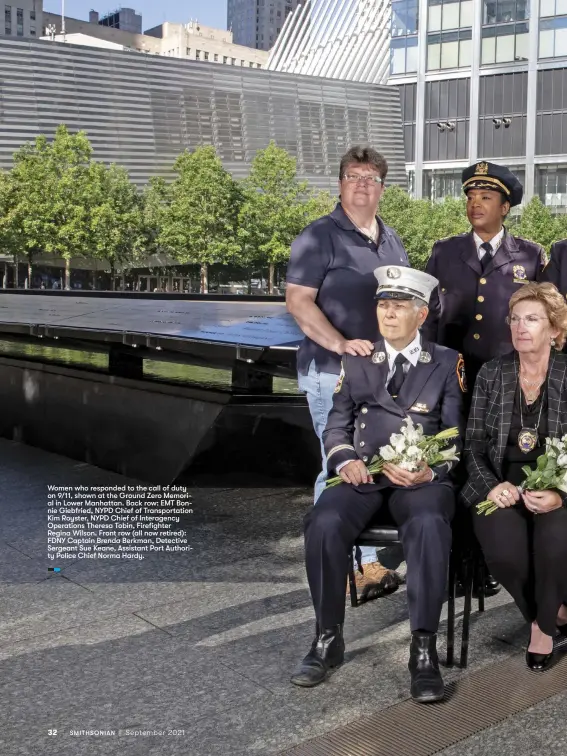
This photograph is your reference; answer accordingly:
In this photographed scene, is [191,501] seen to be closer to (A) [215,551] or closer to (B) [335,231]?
(A) [215,551]

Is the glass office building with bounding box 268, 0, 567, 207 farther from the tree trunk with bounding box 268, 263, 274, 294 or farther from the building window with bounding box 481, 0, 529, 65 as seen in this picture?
the tree trunk with bounding box 268, 263, 274, 294

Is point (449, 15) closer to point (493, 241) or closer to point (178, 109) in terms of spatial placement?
point (178, 109)

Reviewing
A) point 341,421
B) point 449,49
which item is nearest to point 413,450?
point 341,421

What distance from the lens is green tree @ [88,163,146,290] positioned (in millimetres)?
51531

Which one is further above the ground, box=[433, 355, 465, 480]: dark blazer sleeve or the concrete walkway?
box=[433, 355, 465, 480]: dark blazer sleeve

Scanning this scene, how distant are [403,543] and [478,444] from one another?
578mm

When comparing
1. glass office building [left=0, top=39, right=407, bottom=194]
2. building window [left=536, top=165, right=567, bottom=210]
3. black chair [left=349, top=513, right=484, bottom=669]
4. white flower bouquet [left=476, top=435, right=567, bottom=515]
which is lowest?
black chair [left=349, top=513, right=484, bottom=669]

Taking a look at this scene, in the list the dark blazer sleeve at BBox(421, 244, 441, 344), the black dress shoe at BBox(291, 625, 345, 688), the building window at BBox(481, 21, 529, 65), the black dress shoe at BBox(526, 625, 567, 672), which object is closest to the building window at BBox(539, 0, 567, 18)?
the building window at BBox(481, 21, 529, 65)

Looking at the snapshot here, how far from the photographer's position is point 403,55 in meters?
81.4

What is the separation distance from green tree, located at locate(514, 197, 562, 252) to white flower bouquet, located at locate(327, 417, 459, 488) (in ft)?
211

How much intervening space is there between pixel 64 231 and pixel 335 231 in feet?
156

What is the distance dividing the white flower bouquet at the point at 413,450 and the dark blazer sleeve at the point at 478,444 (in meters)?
0.08

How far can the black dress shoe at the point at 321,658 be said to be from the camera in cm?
339

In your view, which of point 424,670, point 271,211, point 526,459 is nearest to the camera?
point 424,670
